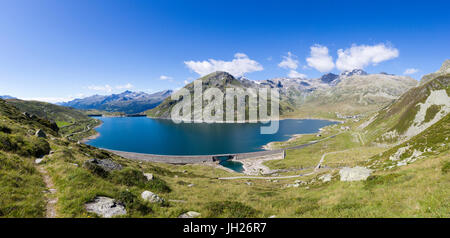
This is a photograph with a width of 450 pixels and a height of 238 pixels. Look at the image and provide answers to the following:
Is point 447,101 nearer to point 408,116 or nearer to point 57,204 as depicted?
point 408,116

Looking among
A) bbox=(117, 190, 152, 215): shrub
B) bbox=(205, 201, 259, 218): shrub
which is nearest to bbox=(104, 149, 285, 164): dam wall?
bbox=(205, 201, 259, 218): shrub

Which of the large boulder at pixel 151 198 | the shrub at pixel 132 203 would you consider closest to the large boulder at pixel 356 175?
the large boulder at pixel 151 198

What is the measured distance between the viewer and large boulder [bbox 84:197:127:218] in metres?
9.07

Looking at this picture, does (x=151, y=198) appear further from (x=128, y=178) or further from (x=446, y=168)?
(x=446, y=168)

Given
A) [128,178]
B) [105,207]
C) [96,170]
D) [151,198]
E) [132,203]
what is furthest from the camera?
[128,178]

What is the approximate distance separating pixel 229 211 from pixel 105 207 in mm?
8187

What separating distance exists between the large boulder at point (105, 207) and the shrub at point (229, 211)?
541 cm

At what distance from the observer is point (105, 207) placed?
9.48 metres

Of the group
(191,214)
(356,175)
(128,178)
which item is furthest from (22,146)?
(356,175)

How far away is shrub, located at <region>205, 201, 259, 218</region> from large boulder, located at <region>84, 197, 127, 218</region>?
5415 mm

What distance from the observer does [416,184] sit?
1287cm

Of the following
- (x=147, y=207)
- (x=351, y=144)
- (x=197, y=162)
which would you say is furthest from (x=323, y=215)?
(x=351, y=144)
